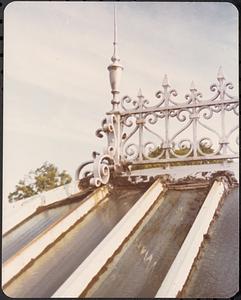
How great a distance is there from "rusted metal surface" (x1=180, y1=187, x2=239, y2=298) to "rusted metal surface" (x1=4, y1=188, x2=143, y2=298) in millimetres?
373

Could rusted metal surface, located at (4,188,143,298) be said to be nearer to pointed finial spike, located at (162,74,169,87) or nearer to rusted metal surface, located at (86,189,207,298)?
rusted metal surface, located at (86,189,207,298)

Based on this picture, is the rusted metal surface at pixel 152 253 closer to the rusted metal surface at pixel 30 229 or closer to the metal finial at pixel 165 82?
the rusted metal surface at pixel 30 229

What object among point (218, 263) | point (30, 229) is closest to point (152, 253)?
point (218, 263)

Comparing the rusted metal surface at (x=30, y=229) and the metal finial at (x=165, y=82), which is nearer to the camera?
the rusted metal surface at (x=30, y=229)

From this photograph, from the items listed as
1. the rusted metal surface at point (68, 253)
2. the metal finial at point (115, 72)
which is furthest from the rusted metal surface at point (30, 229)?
the metal finial at point (115, 72)

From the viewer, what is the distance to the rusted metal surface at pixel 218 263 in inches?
75.8

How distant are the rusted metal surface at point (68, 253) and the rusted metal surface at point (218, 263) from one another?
0.37 meters

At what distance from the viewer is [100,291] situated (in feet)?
6.15

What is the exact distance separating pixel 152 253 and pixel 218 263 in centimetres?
25

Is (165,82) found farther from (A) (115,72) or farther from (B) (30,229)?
(B) (30,229)

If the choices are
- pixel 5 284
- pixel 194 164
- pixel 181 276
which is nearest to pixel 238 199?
pixel 194 164

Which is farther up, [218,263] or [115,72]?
[115,72]

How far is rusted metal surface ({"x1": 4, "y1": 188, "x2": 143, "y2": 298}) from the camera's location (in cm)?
188

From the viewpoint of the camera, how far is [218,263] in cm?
200
